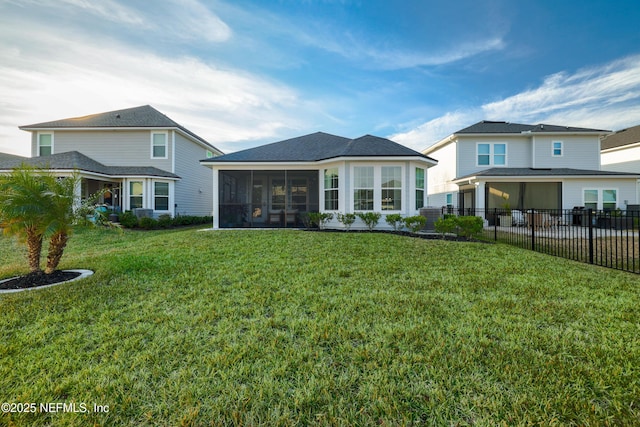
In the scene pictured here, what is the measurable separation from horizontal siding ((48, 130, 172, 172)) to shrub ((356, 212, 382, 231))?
13.6m

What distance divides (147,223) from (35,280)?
10.4m

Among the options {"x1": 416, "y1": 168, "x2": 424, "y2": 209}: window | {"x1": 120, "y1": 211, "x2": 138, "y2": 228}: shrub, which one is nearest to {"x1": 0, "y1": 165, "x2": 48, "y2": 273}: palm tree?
{"x1": 120, "y1": 211, "x2": 138, "y2": 228}: shrub

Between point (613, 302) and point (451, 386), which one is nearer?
point (451, 386)

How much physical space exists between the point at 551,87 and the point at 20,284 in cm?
2511

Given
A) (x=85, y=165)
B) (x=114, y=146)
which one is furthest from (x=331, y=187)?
(x=114, y=146)

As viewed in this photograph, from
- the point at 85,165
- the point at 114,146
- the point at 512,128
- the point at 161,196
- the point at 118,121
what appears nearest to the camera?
the point at 85,165

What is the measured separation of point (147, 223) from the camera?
571 inches

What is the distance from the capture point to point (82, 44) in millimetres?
8898

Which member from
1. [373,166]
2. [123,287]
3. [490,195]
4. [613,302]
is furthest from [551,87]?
[123,287]

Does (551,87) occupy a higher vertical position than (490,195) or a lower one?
higher

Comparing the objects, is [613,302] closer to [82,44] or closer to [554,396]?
[554,396]

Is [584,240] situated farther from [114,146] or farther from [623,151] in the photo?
[114,146]

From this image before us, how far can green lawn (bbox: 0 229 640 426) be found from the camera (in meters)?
1.93

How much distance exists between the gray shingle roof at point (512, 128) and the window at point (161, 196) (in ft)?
63.0
